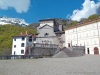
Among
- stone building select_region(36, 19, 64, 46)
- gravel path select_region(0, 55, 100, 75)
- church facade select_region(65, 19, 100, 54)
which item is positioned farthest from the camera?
stone building select_region(36, 19, 64, 46)

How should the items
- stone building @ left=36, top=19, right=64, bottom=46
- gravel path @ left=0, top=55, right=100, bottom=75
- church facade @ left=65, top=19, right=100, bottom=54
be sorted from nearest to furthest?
gravel path @ left=0, top=55, right=100, bottom=75
church facade @ left=65, top=19, right=100, bottom=54
stone building @ left=36, top=19, right=64, bottom=46

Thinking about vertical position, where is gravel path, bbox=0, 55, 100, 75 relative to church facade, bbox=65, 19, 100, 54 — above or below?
below

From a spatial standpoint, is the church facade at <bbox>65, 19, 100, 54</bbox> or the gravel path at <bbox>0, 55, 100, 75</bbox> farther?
the church facade at <bbox>65, 19, 100, 54</bbox>

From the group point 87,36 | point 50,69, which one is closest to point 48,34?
point 87,36

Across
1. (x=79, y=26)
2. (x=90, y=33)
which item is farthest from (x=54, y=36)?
(x=90, y=33)

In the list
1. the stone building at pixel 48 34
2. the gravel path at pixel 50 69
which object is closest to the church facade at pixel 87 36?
the stone building at pixel 48 34

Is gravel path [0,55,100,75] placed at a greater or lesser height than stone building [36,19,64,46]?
lesser

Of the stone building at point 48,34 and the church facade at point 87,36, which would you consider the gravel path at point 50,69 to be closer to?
the church facade at point 87,36

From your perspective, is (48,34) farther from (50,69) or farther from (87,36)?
(50,69)

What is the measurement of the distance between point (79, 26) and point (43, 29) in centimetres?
1525

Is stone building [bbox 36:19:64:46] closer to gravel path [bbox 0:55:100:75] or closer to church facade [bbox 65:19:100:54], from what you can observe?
church facade [bbox 65:19:100:54]

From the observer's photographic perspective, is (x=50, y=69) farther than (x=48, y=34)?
No

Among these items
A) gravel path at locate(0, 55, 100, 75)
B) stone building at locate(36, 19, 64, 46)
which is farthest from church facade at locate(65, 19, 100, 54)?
gravel path at locate(0, 55, 100, 75)

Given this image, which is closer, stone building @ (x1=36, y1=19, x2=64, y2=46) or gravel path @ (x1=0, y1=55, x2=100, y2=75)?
gravel path @ (x1=0, y1=55, x2=100, y2=75)
